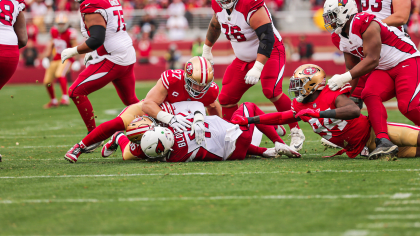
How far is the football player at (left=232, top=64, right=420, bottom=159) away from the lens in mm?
4801

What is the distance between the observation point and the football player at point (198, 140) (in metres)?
4.77

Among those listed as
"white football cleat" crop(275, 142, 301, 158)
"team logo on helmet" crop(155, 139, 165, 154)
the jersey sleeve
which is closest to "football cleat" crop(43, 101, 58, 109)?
"team logo on helmet" crop(155, 139, 165, 154)

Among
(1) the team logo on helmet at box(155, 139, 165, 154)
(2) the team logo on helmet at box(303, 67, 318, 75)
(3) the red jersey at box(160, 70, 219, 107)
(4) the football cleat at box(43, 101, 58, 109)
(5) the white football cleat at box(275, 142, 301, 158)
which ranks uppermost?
(2) the team logo on helmet at box(303, 67, 318, 75)

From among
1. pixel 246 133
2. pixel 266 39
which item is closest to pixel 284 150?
pixel 246 133

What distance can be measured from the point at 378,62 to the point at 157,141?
92.6 inches

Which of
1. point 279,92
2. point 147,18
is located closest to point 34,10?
point 147,18

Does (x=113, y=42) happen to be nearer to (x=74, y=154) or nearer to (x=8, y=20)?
(x=8, y=20)

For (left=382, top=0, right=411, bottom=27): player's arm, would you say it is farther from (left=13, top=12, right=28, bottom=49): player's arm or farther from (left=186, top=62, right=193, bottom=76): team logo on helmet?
(left=13, top=12, right=28, bottom=49): player's arm

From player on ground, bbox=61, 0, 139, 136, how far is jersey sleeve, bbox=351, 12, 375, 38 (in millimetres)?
2977

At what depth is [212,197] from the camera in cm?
344

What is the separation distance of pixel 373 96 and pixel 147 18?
1901 centimetres

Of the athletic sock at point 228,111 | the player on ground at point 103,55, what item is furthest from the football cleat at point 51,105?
the athletic sock at point 228,111

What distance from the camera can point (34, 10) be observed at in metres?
24.0

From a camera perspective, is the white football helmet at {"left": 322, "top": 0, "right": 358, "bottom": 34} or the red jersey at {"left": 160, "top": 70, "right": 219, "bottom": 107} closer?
the white football helmet at {"left": 322, "top": 0, "right": 358, "bottom": 34}
